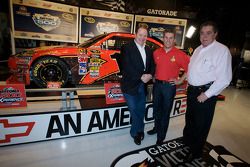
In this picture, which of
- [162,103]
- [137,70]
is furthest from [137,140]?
[137,70]

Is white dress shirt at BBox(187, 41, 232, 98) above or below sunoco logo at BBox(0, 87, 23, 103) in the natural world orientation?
above

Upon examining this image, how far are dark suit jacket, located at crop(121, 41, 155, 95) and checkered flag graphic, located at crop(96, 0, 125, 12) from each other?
4493 mm

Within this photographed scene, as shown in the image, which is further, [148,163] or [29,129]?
[29,129]

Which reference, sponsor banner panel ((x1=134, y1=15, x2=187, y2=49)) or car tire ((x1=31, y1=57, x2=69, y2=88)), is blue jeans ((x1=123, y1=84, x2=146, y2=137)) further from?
sponsor banner panel ((x1=134, y1=15, x2=187, y2=49))

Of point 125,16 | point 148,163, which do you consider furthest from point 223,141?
point 125,16

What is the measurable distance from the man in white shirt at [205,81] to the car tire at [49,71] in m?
2.30

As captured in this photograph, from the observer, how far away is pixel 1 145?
1779mm

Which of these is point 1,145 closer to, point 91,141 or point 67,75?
point 91,141

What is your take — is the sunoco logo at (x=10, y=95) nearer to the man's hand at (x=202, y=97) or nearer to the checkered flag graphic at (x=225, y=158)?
the man's hand at (x=202, y=97)

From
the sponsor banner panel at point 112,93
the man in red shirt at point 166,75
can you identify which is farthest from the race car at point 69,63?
the man in red shirt at point 166,75

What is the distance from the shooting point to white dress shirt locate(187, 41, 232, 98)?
58.6 inches

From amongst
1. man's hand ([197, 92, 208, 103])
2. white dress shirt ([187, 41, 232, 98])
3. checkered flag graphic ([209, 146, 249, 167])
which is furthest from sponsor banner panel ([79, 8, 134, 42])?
checkered flag graphic ([209, 146, 249, 167])

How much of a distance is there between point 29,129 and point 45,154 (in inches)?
13.1

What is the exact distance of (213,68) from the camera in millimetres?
1546
